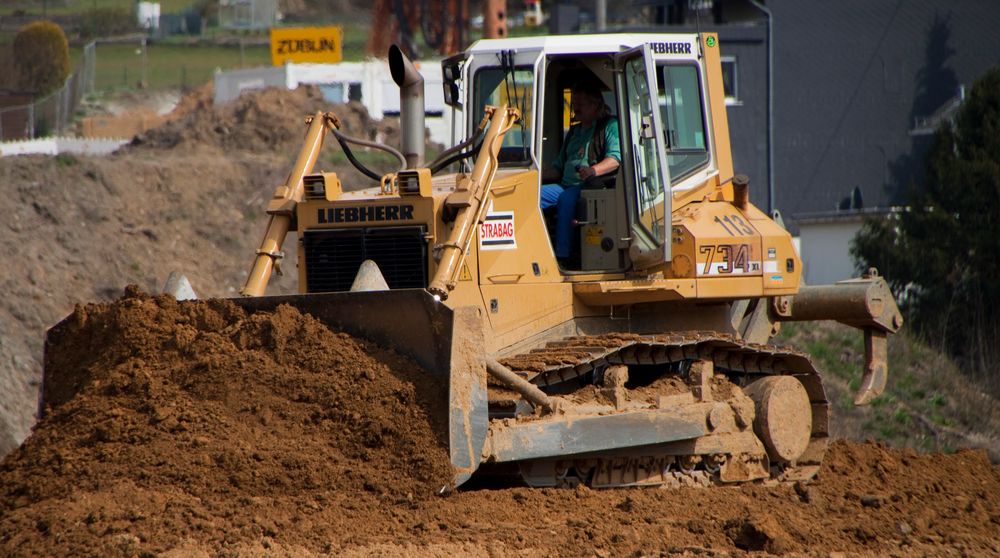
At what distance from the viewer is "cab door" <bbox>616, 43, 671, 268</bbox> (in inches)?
387

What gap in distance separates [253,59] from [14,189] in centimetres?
2877

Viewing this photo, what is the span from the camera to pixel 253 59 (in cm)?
4941

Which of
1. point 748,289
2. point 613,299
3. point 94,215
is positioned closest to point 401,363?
point 613,299

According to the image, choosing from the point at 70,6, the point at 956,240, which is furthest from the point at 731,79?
the point at 70,6

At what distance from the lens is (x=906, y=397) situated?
21.5m

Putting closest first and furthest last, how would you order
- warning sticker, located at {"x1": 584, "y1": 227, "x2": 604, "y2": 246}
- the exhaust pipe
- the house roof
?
the exhaust pipe, warning sticker, located at {"x1": 584, "y1": 227, "x2": 604, "y2": 246}, the house roof

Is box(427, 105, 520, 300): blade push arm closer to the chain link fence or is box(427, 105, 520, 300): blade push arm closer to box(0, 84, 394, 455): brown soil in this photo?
box(0, 84, 394, 455): brown soil

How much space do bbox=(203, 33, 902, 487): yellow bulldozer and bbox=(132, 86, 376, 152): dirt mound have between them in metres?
17.0

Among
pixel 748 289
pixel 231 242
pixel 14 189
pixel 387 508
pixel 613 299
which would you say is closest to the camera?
pixel 387 508

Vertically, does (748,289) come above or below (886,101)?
below

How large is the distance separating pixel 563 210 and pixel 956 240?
18.7 metres

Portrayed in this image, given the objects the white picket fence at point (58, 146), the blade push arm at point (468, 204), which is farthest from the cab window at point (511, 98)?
the white picket fence at point (58, 146)

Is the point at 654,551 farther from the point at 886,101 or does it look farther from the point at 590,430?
the point at 886,101

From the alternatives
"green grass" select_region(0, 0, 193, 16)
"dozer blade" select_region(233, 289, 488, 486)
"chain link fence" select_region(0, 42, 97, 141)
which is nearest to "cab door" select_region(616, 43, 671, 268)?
"dozer blade" select_region(233, 289, 488, 486)
